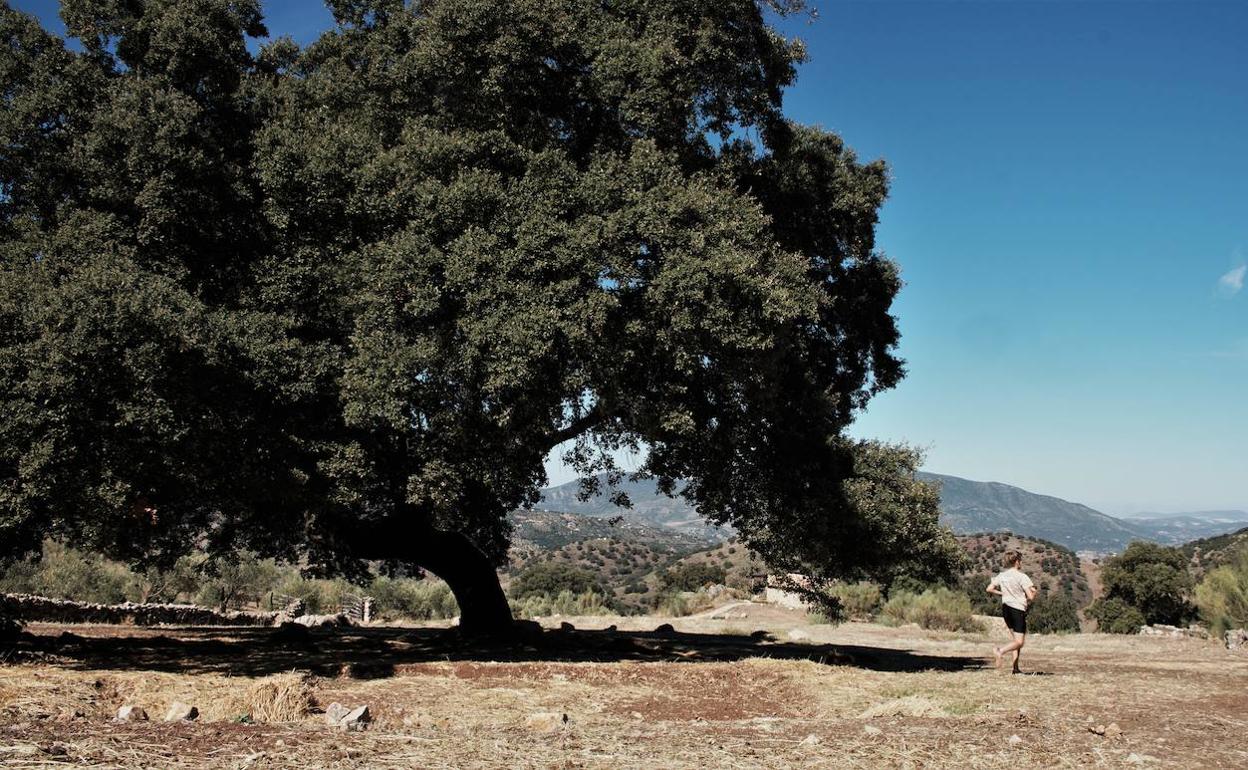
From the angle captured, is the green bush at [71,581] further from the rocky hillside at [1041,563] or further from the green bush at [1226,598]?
the rocky hillside at [1041,563]

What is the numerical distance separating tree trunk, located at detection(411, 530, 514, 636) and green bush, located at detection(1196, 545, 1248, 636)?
18158 millimetres

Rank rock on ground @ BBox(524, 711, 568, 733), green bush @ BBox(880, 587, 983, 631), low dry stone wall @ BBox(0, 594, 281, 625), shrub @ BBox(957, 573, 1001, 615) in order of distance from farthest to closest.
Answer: shrub @ BBox(957, 573, 1001, 615), green bush @ BBox(880, 587, 983, 631), low dry stone wall @ BBox(0, 594, 281, 625), rock on ground @ BBox(524, 711, 568, 733)

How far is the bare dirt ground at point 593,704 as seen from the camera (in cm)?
660

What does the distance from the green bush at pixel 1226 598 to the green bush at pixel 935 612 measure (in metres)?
6.16

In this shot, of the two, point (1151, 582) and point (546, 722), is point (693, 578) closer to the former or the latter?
point (1151, 582)

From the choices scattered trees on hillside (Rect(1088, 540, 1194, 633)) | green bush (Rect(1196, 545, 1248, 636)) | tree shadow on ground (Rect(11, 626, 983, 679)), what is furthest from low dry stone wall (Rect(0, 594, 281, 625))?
scattered trees on hillside (Rect(1088, 540, 1194, 633))

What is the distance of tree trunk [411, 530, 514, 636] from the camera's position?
18.0m

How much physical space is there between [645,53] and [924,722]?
10316 mm

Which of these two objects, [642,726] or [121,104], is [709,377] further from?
[121,104]

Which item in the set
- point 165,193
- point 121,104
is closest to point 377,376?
point 165,193

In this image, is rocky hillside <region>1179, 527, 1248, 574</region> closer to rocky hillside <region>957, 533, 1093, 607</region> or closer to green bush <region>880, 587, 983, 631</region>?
rocky hillside <region>957, 533, 1093, 607</region>

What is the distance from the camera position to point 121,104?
12672mm

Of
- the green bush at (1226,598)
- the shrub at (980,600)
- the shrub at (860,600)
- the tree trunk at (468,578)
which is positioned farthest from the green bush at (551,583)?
the green bush at (1226,598)

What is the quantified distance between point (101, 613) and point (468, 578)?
965cm
